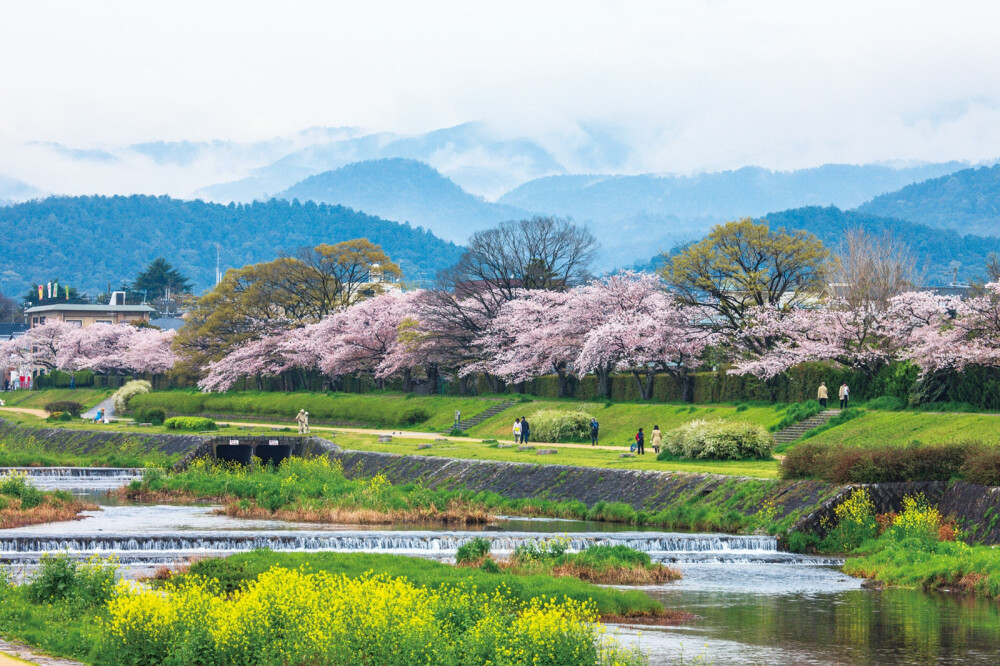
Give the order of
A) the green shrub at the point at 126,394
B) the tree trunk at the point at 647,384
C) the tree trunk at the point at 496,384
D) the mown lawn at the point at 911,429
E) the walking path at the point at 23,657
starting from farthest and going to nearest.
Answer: the green shrub at the point at 126,394 < the tree trunk at the point at 496,384 < the tree trunk at the point at 647,384 < the mown lawn at the point at 911,429 < the walking path at the point at 23,657

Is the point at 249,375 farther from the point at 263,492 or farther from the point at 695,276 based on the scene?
the point at 263,492

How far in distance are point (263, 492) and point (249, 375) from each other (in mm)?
64968

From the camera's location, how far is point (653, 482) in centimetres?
4462

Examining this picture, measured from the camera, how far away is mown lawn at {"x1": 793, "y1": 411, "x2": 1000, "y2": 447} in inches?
1777

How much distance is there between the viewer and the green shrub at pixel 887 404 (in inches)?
2168

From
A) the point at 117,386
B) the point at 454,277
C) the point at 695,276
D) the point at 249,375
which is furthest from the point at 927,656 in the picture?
the point at 117,386

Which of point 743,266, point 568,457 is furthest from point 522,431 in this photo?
point 743,266

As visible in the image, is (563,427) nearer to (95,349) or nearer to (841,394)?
(841,394)

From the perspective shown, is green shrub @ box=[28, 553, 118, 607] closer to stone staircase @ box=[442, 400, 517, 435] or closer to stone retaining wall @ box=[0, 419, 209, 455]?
stone retaining wall @ box=[0, 419, 209, 455]

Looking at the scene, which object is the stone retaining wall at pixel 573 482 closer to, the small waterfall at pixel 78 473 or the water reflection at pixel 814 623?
the water reflection at pixel 814 623

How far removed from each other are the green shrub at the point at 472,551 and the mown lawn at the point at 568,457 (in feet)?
44.7

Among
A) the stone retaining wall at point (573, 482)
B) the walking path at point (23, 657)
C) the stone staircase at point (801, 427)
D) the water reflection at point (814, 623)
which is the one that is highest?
the stone staircase at point (801, 427)

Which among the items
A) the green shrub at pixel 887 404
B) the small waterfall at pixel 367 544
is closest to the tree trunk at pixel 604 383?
the green shrub at pixel 887 404

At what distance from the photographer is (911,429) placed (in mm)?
48625
